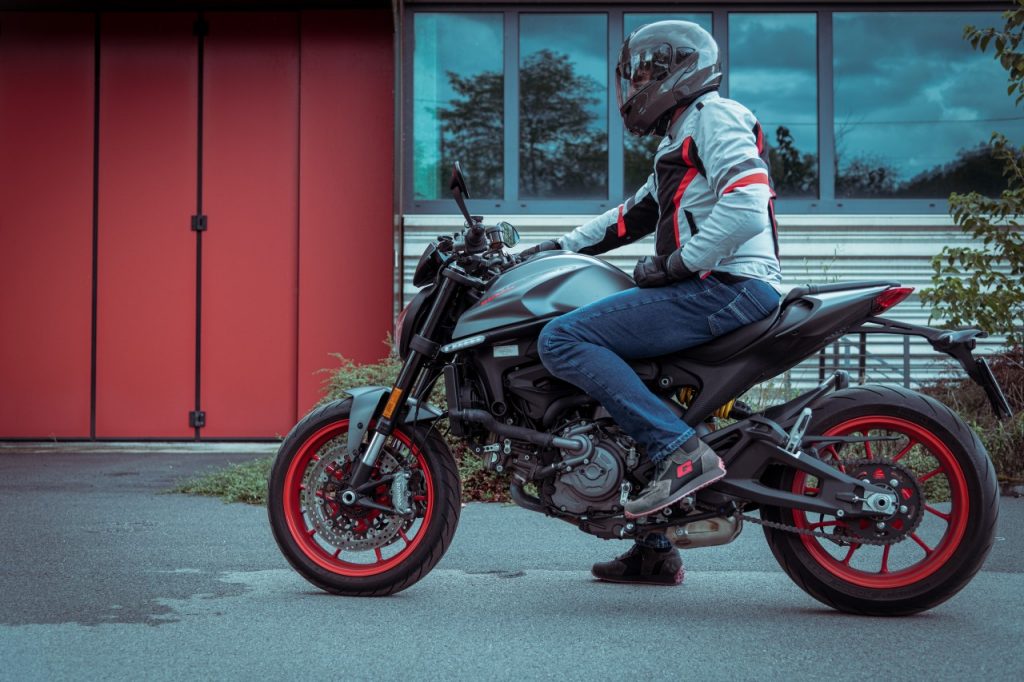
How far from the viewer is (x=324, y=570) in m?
4.67

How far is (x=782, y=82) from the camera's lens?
1067 cm

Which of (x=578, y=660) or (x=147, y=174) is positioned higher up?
(x=147, y=174)

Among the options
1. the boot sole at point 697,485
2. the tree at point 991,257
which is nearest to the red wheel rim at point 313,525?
the boot sole at point 697,485

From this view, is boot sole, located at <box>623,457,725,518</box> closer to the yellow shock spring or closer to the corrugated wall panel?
the yellow shock spring

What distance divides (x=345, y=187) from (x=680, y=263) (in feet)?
22.9

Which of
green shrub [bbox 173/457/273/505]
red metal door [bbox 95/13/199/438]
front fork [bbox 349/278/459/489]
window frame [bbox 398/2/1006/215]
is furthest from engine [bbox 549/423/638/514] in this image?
red metal door [bbox 95/13/199/438]

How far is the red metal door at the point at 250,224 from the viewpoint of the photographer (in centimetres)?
1078

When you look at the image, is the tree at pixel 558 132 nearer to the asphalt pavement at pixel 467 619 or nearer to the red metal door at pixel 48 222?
the red metal door at pixel 48 222

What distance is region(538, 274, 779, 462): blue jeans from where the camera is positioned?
4.23 meters

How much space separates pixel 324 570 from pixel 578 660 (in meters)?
1.31

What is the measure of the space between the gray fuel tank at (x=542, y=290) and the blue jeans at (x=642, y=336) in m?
0.11

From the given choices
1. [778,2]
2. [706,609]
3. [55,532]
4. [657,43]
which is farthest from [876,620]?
[778,2]

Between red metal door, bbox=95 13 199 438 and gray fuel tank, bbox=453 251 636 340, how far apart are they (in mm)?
6785

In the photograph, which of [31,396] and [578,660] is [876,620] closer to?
[578,660]
